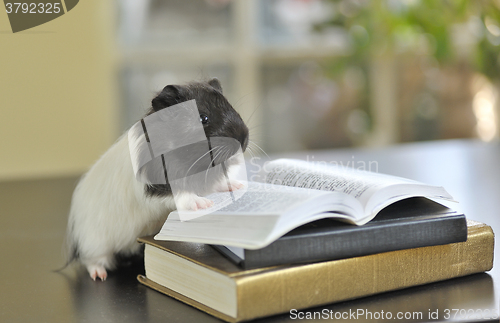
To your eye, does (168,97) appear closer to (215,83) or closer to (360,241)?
(215,83)

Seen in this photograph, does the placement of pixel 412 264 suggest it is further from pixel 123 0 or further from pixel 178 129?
pixel 123 0

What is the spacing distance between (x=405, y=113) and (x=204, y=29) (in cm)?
166

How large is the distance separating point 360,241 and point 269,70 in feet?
10.6

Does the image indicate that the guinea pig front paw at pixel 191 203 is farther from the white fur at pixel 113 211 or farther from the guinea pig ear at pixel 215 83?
the guinea pig ear at pixel 215 83

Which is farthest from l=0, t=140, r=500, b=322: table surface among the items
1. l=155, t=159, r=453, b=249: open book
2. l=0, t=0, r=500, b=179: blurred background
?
l=0, t=0, r=500, b=179: blurred background

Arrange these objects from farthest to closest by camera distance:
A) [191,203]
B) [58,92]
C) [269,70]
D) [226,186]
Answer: [269,70]
[58,92]
[226,186]
[191,203]

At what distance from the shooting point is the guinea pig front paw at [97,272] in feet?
2.85

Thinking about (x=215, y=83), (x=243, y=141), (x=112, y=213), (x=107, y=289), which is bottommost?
(x=107, y=289)

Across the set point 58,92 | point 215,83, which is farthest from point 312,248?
point 58,92

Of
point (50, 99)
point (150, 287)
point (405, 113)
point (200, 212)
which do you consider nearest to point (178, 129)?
Answer: point (200, 212)

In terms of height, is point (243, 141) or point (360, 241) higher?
point (243, 141)

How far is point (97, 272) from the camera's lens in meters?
0.88

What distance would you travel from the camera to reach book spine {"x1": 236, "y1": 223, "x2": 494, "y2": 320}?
2.07 ft

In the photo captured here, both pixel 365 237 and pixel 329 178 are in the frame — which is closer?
pixel 365 237
